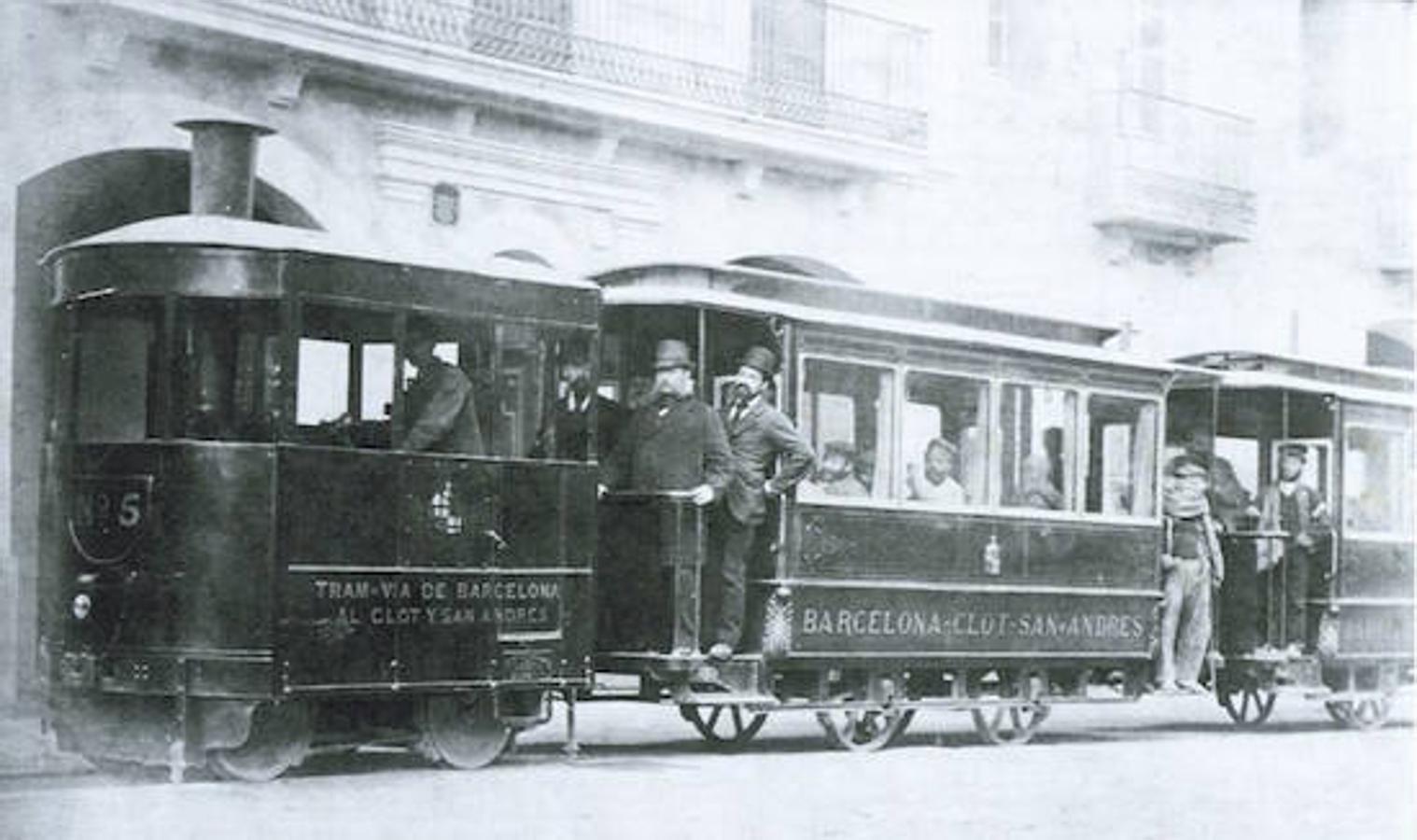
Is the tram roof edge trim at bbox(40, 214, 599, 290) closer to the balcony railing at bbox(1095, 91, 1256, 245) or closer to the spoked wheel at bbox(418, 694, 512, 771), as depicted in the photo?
the spoked wheel at bbox(418, 694, 512, 771)

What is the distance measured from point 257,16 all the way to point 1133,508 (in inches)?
245

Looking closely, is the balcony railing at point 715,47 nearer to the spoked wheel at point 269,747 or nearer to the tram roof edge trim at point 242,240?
the tram roof edge trim at point 242,240

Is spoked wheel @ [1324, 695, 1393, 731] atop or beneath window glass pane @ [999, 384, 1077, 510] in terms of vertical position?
beneath

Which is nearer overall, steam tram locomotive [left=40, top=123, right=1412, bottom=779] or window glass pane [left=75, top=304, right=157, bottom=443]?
steam tram locomotive [left=40, top=123, right=1412, bottom=779]

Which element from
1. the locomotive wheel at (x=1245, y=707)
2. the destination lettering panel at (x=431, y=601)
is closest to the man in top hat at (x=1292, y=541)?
the locomotive wheel at (x=1245, y=707)

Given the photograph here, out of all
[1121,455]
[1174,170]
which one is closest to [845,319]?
[1121,455]

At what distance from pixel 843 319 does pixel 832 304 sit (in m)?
0.22

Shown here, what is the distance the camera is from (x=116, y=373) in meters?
10.8

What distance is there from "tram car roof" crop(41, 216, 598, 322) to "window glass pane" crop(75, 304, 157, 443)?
20 centimetres

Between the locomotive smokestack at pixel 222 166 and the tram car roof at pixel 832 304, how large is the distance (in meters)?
2.35

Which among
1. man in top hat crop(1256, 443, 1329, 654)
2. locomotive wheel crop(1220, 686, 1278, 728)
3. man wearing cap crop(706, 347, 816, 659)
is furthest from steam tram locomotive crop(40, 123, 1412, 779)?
locomotive wheel crop(1220, 686, 1278, 728)

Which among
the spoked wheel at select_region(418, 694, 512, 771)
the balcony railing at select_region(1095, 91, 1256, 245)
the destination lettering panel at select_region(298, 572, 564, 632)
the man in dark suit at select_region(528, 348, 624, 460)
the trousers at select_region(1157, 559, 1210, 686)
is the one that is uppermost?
the balcony railing at select_region(1095, 91, 1256, 245)

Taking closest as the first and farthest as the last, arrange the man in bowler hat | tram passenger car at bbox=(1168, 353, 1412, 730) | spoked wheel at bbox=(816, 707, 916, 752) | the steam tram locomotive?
the steam tram locomotive < the man in bowler hat < spoked wheel at bbox=(816, 707, 916, 752) < tram passenger car at bbox=(1168, 353, 1412, 730)

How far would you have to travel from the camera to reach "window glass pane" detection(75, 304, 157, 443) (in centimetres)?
1046
